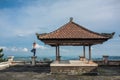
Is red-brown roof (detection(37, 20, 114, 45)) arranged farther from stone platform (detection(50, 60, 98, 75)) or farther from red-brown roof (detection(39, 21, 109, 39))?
stone platform (detection(50, 60, 98, 75))

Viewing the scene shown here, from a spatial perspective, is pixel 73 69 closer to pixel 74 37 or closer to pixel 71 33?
pixel 74 37

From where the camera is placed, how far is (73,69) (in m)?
22.8

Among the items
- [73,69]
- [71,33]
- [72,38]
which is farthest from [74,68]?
[71,33]

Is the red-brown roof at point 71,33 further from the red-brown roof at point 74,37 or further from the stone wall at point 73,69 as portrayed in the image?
the stone wall at point 73,69

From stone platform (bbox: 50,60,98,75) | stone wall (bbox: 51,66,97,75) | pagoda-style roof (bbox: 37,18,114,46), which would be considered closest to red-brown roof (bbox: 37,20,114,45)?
pagoda-style roof (bbox: 37,18,114,46)

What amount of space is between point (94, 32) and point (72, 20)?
2934 millimetres

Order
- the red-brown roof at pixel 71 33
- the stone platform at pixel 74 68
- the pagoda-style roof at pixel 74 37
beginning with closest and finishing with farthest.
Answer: the stone platform at pixel 74 68 → the pagoda-style roof at pixel 74 37 → the red-brown roof at pixel 71 33

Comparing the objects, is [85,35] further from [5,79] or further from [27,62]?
[27,62]

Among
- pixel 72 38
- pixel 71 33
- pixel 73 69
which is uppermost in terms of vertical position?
pixel 71 33

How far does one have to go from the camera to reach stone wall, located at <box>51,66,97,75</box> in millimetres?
22750

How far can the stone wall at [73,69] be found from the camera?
22.8 m

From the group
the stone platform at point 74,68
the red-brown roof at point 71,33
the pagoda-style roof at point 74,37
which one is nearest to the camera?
the stone platform at point 74,68

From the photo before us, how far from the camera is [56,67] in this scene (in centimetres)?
2289

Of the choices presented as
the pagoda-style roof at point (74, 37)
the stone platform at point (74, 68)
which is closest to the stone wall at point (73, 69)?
the stone platform at point (74, 68)
